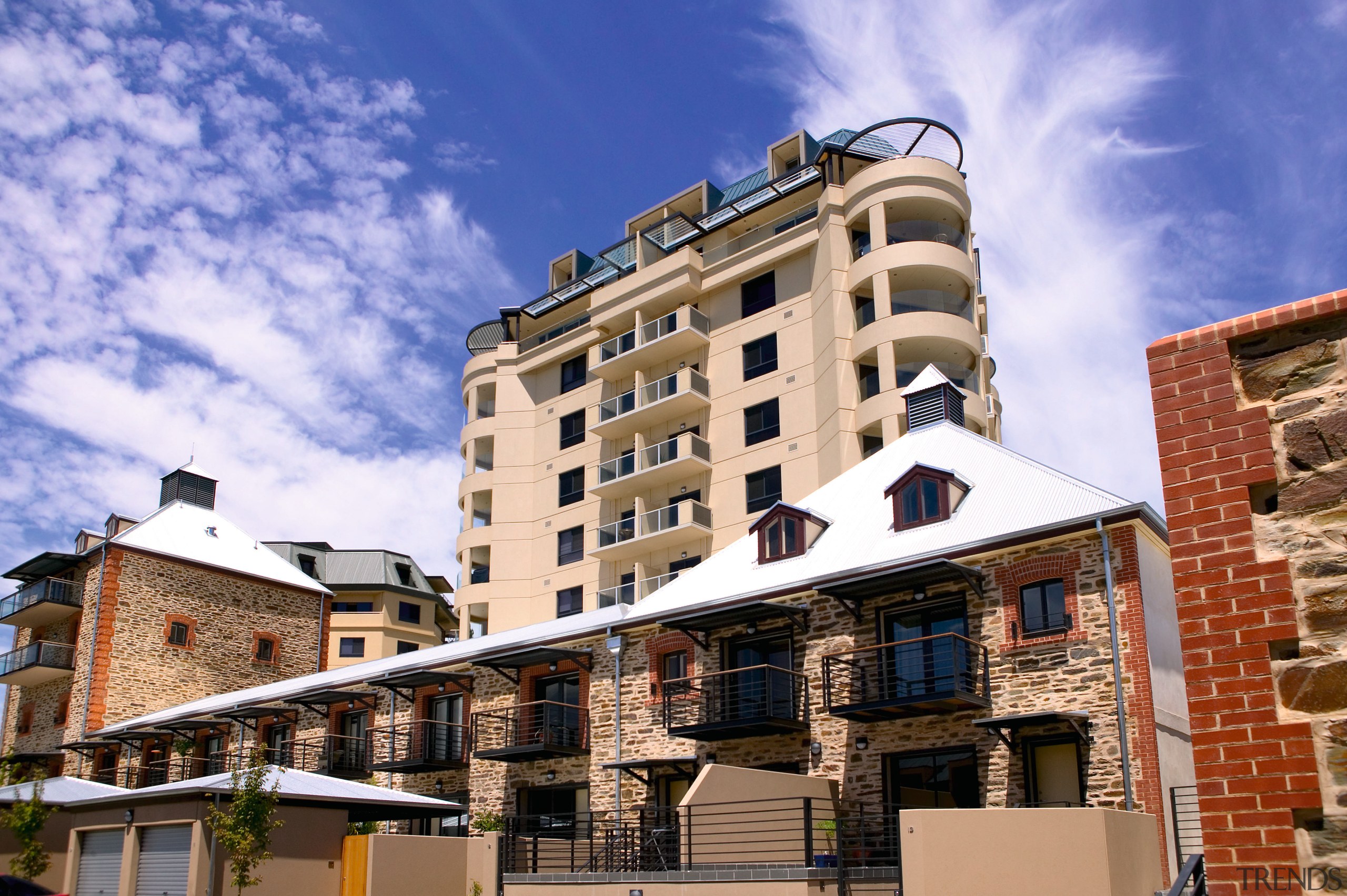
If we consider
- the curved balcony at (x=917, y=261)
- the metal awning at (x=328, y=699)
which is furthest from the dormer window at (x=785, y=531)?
the curved balcony at (x=917, y=261)

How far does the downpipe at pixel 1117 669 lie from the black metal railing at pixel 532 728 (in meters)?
11.5

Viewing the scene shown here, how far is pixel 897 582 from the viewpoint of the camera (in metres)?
20.4

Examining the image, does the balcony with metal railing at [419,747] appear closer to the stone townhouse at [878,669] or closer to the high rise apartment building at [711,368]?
the stone townhouse at [878,669]

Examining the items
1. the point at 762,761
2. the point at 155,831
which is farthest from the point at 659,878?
the point at 155,831

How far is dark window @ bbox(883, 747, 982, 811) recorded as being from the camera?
1916 cm

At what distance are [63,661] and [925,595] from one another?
109 ft

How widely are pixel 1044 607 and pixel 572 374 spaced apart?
29375mm

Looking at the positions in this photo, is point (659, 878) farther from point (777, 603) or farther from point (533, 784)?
point (533, 784)

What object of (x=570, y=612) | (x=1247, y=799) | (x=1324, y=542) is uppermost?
(x=570, y=612)

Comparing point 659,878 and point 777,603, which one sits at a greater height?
point 777,603

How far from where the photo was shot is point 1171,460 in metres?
5.21

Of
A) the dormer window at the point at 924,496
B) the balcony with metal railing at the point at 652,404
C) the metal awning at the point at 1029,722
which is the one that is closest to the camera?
the metal awning at the point at 1029,722

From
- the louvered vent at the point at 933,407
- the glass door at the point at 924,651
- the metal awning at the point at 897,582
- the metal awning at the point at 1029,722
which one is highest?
the louvered vent at the point at 933,407

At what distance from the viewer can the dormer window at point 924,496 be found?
70.8 ft
